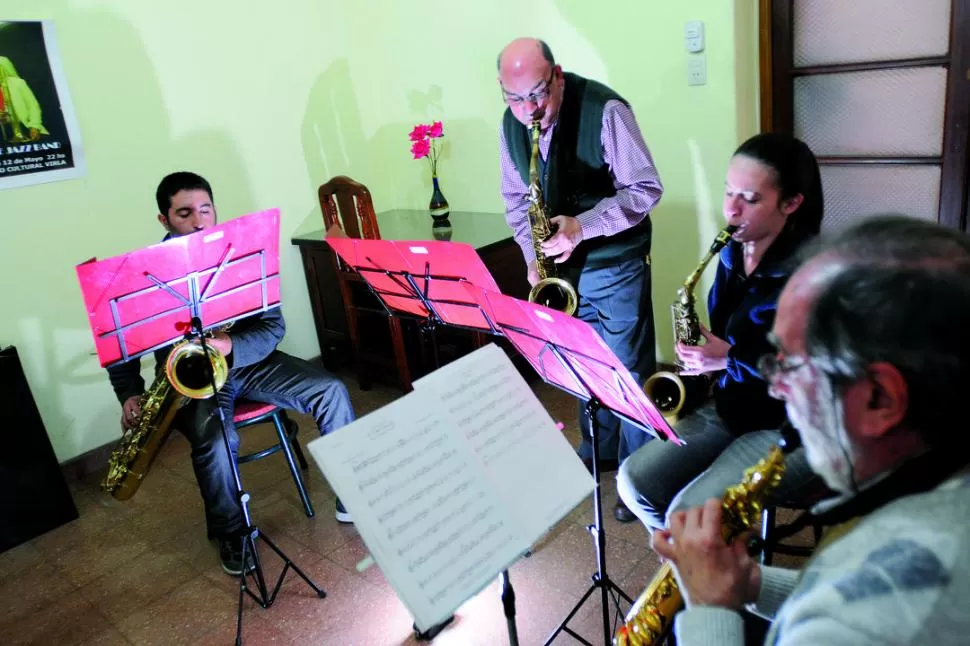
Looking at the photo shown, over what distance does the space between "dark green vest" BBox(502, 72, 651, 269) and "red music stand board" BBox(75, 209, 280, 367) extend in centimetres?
85

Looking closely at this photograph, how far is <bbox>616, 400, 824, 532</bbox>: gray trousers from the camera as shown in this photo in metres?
1.62

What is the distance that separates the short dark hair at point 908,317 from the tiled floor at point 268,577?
52.5 inches

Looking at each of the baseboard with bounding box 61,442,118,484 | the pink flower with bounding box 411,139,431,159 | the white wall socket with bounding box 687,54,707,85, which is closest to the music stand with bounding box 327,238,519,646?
the white wall socket with bounding box 687,54,707,85

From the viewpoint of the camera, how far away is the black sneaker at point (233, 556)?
2395 millimetres

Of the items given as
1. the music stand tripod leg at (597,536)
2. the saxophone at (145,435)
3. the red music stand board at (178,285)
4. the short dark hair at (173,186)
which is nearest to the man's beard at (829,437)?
the music stand tripod leg at (597,536)

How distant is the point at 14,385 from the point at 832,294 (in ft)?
9.23

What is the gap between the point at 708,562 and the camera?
105cm

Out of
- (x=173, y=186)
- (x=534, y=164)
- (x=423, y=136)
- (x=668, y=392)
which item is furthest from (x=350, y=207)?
(x=668, y=392)

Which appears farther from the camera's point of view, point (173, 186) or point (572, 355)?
point (173, 186)

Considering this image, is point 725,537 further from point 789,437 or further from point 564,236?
point 564,236

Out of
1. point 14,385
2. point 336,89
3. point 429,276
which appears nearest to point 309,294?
point 336,89

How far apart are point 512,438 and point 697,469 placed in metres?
0.75

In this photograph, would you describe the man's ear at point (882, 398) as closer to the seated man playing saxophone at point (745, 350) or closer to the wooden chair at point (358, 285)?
the seated man playing saxophone at point (745, 350)

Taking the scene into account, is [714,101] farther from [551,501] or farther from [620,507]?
[551,501]
